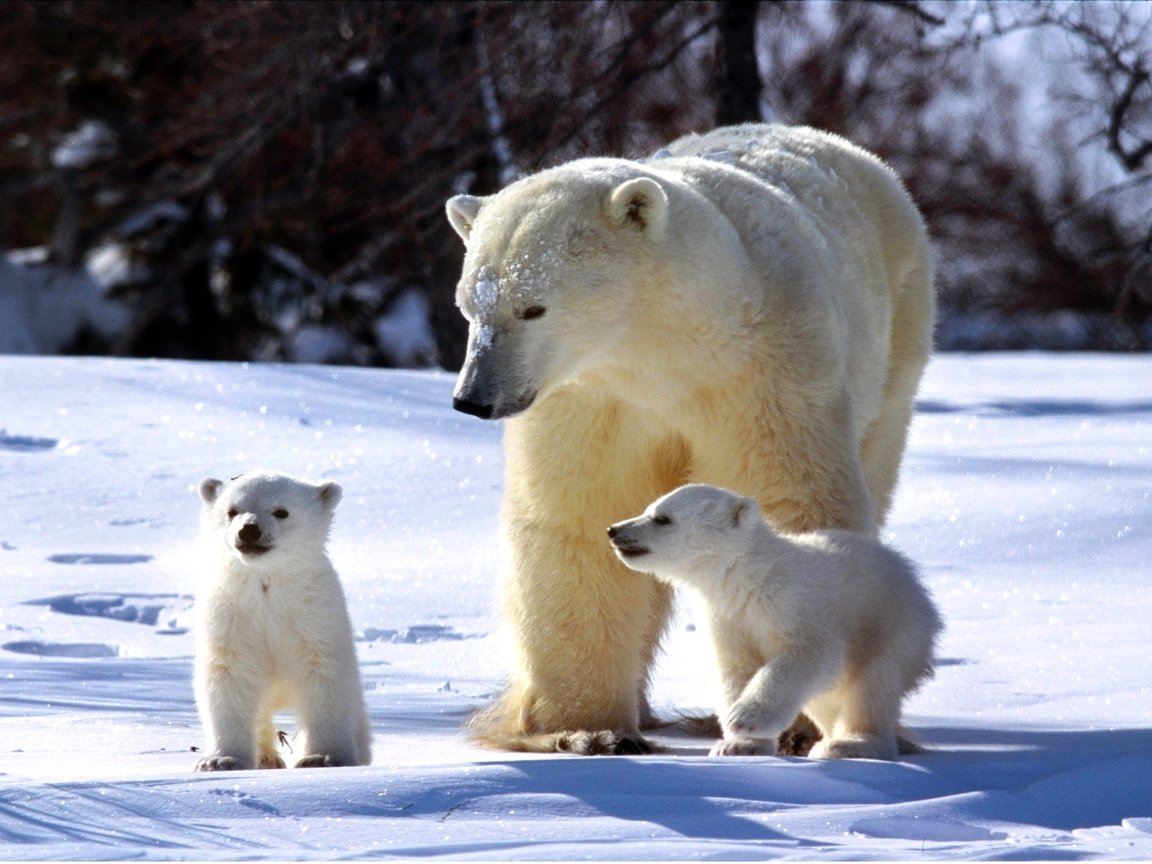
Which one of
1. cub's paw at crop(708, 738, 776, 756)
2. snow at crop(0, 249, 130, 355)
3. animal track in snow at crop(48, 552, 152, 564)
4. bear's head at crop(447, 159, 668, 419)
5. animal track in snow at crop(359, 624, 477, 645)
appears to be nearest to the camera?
cub's paw at crop(708, 738, 776, 756)

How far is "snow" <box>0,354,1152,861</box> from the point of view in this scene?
311cm

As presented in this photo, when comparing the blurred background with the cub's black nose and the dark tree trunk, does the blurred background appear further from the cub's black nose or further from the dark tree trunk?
the cub's black nose

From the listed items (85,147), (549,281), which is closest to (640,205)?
(549,281)

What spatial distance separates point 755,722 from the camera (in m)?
3.74

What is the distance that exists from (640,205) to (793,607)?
100 centimetres

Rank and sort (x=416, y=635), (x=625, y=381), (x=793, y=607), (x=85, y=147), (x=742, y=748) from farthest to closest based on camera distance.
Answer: (x=85, y=147), (x=416, y=635), (x=625, y=381), (x=793, y=607), (x=742, y=748)

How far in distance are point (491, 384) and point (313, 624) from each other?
685mm

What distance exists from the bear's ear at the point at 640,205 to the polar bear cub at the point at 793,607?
64 cm

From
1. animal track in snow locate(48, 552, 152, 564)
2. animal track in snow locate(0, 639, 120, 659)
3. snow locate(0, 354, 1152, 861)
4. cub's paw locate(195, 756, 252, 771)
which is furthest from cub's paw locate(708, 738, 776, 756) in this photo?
animal track in snow locate(48, 552, 152, 564)

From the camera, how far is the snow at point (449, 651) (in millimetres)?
3109

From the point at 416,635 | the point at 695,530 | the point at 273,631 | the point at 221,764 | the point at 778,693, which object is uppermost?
the point at 695,530

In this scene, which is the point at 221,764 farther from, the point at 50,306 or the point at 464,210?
the point at 50,306

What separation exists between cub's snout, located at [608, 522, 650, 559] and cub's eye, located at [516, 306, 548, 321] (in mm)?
507

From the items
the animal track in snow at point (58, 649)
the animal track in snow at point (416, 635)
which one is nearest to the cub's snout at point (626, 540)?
the animal track in snow at point (416, 635)
